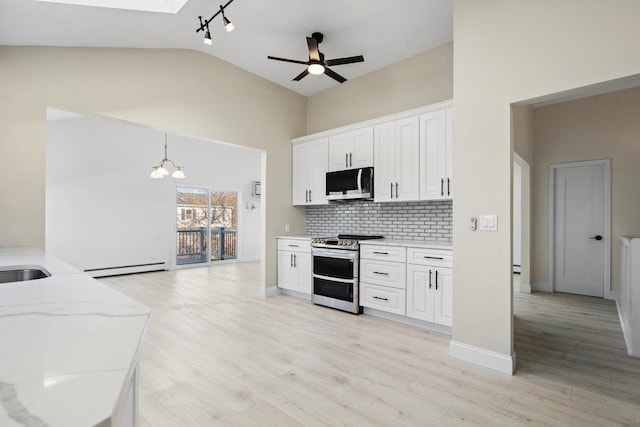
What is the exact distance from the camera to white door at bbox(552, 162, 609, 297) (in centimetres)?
491

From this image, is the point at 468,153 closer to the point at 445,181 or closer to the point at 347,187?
the point at 445,181

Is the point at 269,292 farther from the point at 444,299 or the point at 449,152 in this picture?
the point at 449,152

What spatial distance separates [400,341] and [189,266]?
5.87 metres

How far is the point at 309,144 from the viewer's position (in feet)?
16.6

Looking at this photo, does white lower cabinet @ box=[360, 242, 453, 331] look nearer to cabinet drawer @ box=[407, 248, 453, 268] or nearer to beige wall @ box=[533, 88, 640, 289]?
cabinet drawer @ box=[407, 248, 453, 268]

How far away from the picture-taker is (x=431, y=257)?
335 centimetres

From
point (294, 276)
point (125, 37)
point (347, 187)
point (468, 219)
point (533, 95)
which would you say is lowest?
point (294, 276)

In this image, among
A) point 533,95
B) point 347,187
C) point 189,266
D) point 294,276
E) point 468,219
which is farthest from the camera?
point 189,266

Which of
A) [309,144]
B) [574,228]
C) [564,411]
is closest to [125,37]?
[309,144]

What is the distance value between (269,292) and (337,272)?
1.35 m

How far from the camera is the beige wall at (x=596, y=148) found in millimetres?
4633

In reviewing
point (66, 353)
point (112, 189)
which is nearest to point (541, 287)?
point (66, 353)

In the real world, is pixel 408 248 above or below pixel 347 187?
below

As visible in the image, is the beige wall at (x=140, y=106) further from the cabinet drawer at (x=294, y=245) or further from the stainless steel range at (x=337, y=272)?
the stainless steel range at (x=337, y=272)
